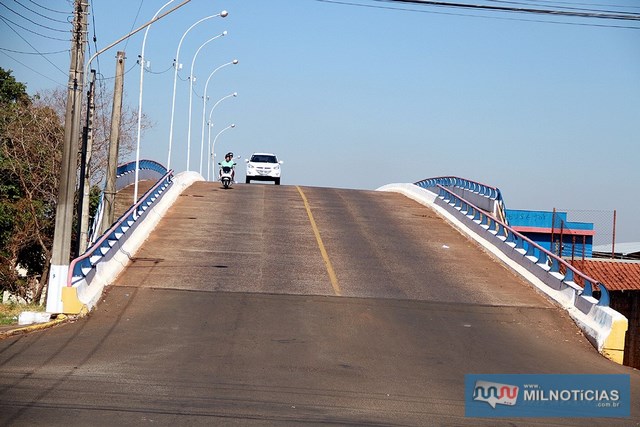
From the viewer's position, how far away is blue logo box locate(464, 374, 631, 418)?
42.1 feet

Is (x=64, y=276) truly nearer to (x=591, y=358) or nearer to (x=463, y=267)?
(x=591, y=358)

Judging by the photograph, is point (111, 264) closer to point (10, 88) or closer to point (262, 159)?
point (262, 159)

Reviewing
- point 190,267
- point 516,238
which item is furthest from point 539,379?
point 516,238

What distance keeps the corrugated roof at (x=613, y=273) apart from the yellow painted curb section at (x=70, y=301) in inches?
788

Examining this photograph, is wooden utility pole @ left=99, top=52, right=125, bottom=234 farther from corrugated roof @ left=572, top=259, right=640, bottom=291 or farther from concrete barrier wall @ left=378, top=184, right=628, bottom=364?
corrugated roof @ left=572, top=259, right=640, bottom=291

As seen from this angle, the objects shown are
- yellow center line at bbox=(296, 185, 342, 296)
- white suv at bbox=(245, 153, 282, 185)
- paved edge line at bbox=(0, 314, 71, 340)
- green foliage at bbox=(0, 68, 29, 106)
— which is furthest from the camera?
green foliage at bbox=(0, 68, 29, 106)

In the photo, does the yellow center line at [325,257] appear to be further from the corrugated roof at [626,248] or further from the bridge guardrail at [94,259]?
the corrugated roof at [626,248]

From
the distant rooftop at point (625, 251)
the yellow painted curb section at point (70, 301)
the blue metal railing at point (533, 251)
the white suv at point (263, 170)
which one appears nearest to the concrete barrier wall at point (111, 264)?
the yellow painted curb section at point (70, 301)

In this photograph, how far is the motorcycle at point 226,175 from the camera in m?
44.7

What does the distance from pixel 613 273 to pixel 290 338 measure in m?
21.3

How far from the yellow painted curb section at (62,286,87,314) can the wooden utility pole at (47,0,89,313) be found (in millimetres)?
90

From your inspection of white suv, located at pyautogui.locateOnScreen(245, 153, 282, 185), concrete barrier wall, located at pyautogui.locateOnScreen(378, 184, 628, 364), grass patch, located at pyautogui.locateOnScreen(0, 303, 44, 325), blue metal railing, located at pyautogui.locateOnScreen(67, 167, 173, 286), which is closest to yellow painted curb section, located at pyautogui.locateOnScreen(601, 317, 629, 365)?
concrete barrier wall, located at pyautogui.locateOnScreen(378, 184, 628, 364)

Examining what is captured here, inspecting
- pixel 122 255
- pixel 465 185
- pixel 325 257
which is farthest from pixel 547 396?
pixel 465 185

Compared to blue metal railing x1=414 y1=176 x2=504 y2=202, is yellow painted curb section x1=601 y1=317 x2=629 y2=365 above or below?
below
